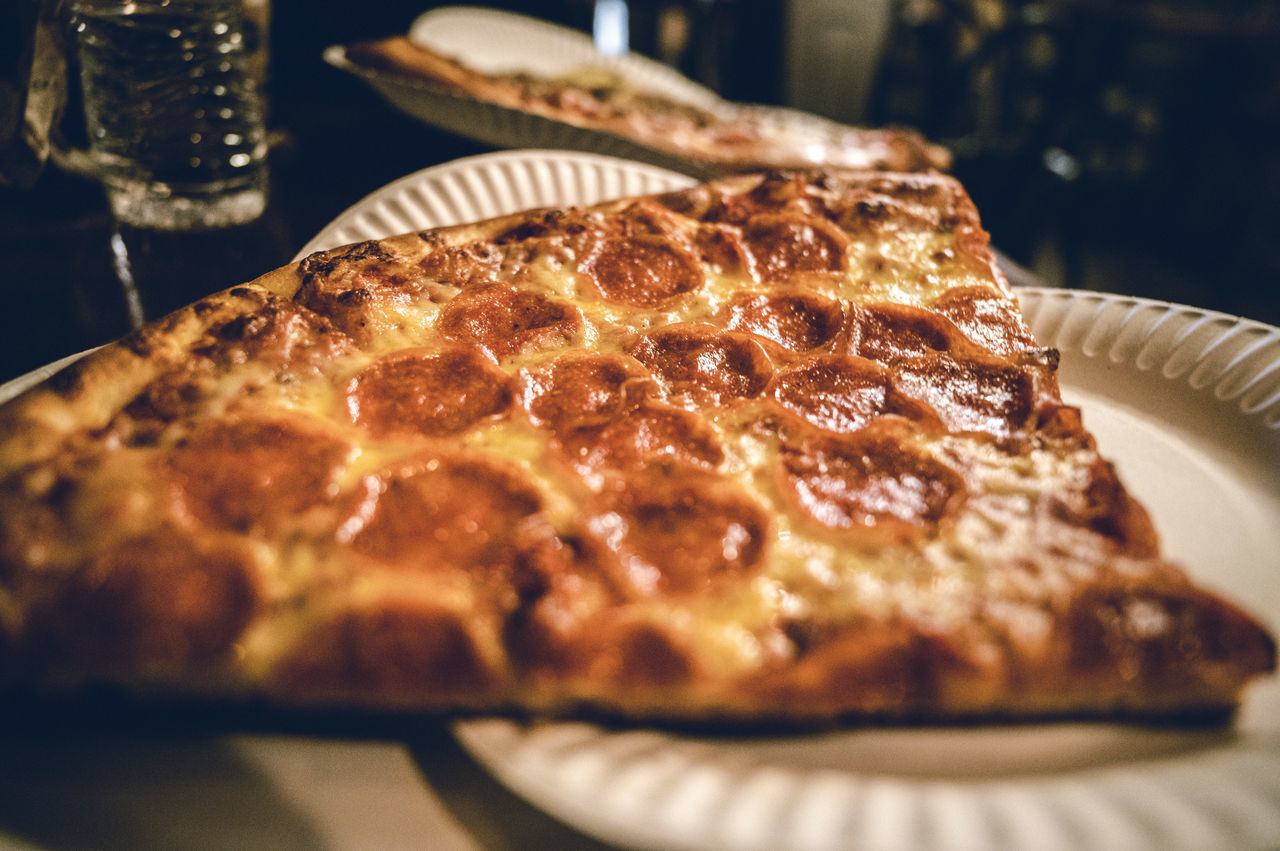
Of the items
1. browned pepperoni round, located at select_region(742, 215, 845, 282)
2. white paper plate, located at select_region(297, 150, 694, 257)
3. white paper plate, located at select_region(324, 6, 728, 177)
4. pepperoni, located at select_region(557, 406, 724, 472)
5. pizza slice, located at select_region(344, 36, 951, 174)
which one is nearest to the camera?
pepperoni, located at select_region(557, 406, 724, 472)

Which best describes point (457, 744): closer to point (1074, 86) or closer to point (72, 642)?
point (72, 642)

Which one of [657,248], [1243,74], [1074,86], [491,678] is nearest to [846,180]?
[657,248]

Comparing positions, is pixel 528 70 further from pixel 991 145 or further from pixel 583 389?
pixel 991 145

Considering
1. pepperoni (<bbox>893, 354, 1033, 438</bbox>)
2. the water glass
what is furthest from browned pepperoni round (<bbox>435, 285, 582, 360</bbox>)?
the water glass

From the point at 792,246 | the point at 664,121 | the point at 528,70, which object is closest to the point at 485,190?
the point at 792,246

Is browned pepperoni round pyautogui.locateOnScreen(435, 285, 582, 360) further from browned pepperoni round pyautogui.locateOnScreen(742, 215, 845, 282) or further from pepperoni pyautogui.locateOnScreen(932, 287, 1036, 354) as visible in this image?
pepperoni pyautogui.locateOnScreen(932, 287, 1036, 354)

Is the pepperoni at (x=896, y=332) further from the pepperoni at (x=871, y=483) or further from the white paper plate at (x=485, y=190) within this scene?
the white paper plate at (x=485, y=190)
